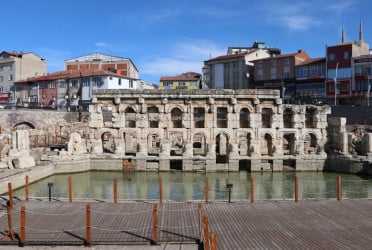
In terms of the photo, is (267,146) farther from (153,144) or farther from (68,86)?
(68,86)

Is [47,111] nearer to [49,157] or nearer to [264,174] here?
[49,157]

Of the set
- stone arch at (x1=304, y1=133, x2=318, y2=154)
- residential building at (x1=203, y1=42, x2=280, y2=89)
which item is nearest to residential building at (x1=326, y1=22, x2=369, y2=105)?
residential building at (x1=203, y1=42, x2=280, y2=89)

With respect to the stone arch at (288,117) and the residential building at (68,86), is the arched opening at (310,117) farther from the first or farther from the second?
the residential building at (68,86)

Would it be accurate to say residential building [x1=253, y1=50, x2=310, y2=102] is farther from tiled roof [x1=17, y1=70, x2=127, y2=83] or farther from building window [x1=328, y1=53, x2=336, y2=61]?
tiled roof [x1=17, y1=70, x2=127, y2=83]

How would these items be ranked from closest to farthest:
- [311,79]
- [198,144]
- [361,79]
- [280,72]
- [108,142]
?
[108,142], [198,144], [361,79], [311,79], [280,72]

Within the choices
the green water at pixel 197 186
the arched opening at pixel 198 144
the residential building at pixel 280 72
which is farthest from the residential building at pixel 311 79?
the green water at pixel 197 186

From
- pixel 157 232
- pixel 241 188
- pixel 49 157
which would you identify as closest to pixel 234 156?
pixel 241 188

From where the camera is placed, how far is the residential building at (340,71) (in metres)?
63.3

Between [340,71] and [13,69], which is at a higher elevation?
[13,69]

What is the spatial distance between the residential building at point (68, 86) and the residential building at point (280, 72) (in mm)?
25182

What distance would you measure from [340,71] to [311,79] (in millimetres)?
5428

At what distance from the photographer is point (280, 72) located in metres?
73.8

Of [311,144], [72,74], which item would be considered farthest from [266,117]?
[72,74]

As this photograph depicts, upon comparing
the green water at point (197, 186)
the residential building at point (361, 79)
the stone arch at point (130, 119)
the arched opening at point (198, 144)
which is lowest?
the green water at point (197, 186)
